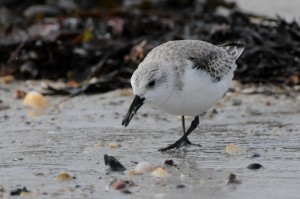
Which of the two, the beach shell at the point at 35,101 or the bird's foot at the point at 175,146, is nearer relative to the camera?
the bird's foot at the point at 175,146

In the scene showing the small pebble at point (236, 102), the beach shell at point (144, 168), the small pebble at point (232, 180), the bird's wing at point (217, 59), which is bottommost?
the small pebble at point (232, 180)

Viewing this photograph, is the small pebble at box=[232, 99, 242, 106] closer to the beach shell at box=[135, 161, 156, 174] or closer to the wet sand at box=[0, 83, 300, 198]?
the wet sand at box=[0, 83, 300, 198]

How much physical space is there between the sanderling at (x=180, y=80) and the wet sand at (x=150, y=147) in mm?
316

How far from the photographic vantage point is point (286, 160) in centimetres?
473

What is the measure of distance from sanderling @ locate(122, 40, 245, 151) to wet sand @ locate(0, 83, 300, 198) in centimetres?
32

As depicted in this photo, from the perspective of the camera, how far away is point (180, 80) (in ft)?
16.6

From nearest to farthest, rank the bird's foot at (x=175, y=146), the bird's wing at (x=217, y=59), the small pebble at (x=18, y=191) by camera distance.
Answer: the small pebble at (x=18, y=191) → the bird's foot at (x=175, y=146) → the bird's wing at (x=217, y=59)

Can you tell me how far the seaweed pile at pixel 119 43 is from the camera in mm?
7457

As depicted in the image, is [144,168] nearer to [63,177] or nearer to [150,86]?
[63,177]

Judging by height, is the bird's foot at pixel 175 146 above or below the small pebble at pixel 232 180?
above

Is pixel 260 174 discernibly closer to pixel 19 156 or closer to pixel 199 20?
pixel 19 156

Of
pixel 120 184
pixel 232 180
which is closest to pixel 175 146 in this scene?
pixel 232 180

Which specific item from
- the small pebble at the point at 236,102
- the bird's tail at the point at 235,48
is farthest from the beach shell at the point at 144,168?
the small pebble at the point at 236,102

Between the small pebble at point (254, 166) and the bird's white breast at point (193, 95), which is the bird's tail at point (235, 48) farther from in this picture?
the small pebble at point (254, 166)
